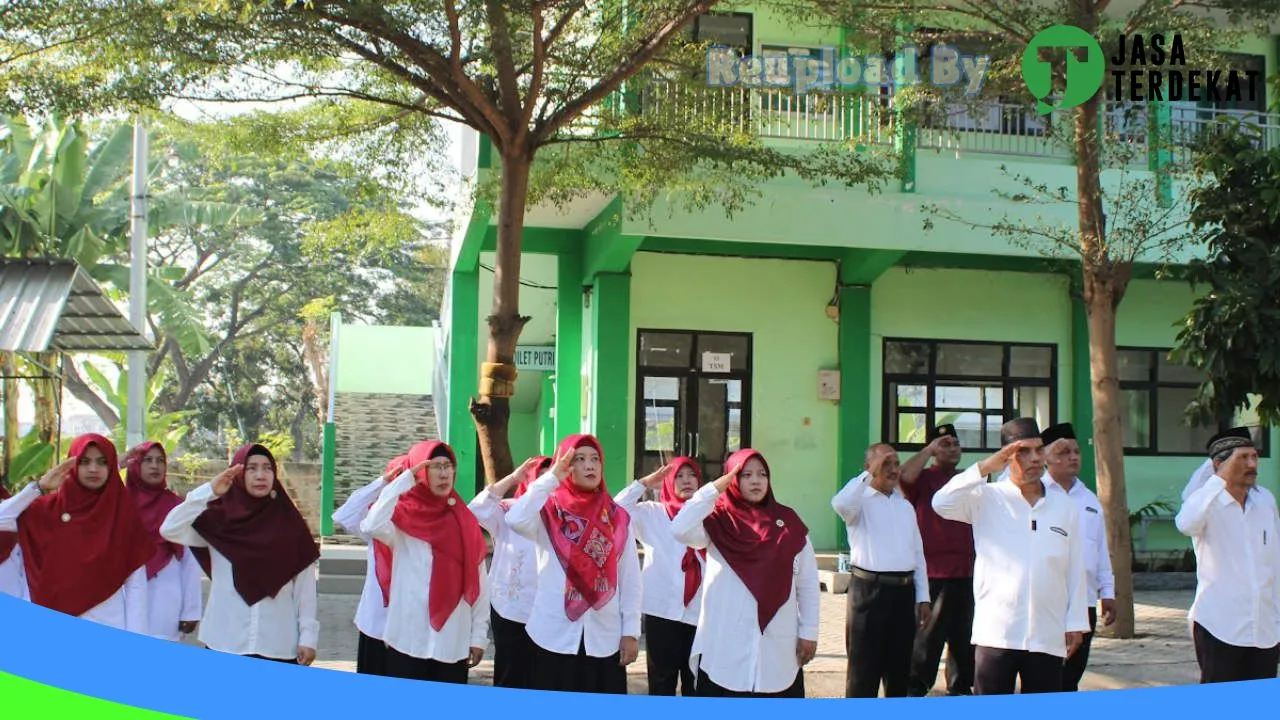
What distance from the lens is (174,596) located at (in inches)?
249

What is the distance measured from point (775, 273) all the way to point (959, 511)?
8912mm

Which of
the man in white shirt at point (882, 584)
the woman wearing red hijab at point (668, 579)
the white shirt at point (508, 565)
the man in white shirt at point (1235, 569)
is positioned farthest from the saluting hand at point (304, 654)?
the man in white shirt at point (1235, 569)

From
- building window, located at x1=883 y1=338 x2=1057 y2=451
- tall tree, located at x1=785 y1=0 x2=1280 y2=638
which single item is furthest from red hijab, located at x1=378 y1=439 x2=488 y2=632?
building window, located at x1=883 y1=338 x2=1057 y2=451

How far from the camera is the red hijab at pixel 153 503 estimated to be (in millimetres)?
6316

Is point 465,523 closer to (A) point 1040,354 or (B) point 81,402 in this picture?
(A) point 1040,354

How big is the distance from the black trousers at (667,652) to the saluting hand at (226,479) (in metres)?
2.56

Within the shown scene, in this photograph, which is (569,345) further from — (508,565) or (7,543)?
(7,543)

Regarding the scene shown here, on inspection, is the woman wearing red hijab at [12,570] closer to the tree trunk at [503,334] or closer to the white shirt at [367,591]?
the white shirt at [367,591]

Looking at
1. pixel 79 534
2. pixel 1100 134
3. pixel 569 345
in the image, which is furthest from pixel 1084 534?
pixel 569 345

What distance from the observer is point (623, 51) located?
34.6 ft

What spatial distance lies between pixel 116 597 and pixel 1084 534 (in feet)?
16.1

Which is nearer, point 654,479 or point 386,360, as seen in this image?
point 654,479

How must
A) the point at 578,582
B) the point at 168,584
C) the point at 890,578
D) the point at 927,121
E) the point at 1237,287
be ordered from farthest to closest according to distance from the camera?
1. the point at 927,121
2. the point at 1237,287
3. the point at 890,578
4. the point at 168,584
5. the point at 578,582

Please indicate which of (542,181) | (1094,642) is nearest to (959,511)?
(1094,642)
